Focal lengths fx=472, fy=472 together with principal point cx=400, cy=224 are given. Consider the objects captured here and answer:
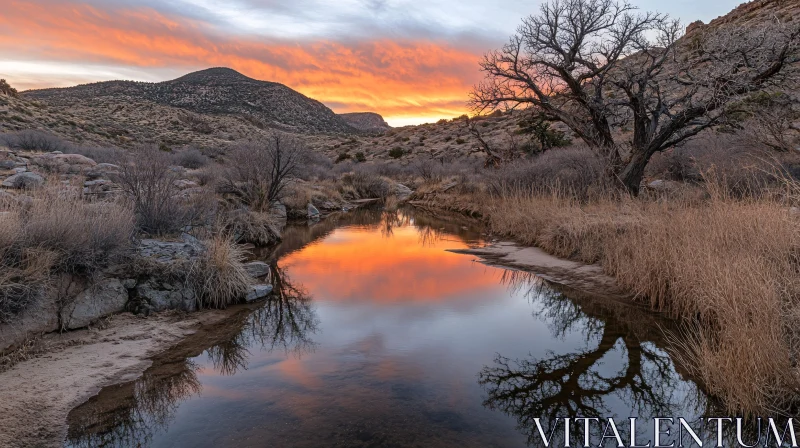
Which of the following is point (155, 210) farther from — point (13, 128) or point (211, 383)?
point (13, 128)

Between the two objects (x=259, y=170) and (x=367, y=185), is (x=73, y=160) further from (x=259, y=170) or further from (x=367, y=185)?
(x=367, y=185)

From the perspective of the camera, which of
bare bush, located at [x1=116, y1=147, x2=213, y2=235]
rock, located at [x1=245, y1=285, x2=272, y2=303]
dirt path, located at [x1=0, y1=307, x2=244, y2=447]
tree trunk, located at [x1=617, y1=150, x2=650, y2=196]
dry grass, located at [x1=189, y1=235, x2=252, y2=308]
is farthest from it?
tree trunk, located at [x1=617, y1=150, x2=650, y2=196]

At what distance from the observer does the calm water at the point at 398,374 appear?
169 inches

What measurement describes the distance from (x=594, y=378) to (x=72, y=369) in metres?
5.82

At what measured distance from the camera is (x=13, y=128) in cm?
2738

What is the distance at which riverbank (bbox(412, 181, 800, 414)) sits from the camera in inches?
165

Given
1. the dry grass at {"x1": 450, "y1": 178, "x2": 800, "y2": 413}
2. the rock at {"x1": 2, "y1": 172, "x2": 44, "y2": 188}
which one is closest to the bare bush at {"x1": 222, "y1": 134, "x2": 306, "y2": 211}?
the rock at {"x1": 2, "y1": 172, "x2": 44, "y2": 188}

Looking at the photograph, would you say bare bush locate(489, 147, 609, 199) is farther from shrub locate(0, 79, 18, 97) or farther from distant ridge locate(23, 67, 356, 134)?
distant ridge locate(23, 67, 356, 134)

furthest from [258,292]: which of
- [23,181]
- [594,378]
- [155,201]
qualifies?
[23,181]

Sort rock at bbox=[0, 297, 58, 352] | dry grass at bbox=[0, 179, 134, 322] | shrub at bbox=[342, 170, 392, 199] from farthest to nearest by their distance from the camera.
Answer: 1. shrub at bbox=[342, 170, 392, 199]
2. dry grass at bbox=[0, 179, 134, 322]
3. rock at bbox=[0, 297, 58, 352]

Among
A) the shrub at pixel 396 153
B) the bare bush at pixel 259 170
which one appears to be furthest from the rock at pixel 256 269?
the shrub at pixel 396 153

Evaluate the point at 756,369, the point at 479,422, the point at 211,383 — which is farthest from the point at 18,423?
the point at 756,369

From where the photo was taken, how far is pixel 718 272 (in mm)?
5594

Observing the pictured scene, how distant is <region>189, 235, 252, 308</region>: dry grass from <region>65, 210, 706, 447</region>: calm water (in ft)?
1.34
